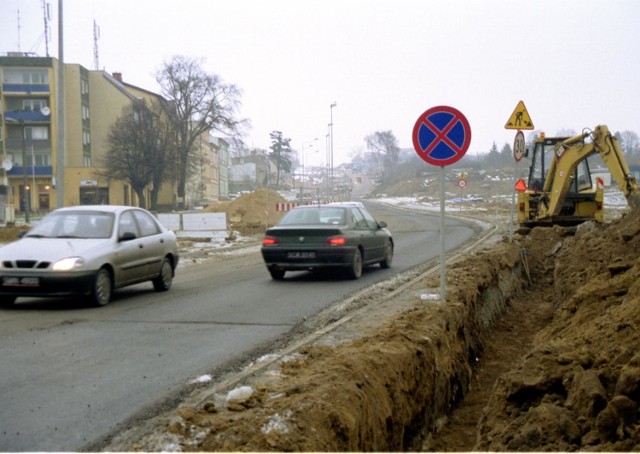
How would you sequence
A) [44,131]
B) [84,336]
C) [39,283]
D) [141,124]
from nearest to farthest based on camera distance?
[84,336]
[39,283]
[141,124]
[44,131]

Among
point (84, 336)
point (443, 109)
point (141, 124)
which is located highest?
point (141, 124)

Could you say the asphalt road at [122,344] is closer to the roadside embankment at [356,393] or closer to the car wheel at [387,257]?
the roadside embankment at [356,393]

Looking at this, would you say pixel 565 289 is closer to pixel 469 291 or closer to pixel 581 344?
pixel 469 291

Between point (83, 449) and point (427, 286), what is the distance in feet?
25.5

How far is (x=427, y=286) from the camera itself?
11.6m

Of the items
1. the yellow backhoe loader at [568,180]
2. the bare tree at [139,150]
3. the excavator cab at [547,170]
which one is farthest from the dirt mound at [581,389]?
the bare tree at [139,150]

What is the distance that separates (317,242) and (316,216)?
1.00m

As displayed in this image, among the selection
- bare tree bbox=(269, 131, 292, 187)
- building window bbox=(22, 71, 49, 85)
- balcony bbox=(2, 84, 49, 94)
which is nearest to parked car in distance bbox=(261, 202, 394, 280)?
balcony bbox=(2, 84, 49, 94)

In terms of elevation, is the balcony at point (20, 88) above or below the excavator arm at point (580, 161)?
above

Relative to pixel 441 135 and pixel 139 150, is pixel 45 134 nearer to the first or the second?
pixel 139 150

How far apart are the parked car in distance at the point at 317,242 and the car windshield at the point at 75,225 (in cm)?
346

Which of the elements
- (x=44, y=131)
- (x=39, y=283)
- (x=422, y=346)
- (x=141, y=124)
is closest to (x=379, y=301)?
(x=422, y=346)

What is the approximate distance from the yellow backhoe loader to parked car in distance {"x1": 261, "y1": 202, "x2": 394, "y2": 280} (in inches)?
295

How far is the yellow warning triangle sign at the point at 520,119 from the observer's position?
1667cm
